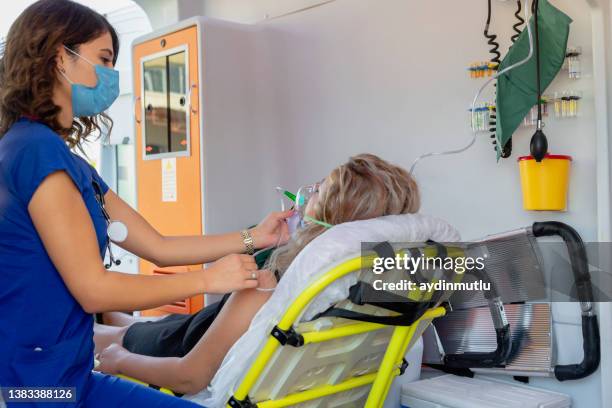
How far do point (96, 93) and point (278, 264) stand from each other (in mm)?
668

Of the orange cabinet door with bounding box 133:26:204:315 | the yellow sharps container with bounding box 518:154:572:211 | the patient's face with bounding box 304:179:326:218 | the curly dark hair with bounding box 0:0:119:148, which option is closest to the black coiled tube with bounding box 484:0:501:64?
the yellow sharps container with bounding box 518:154:572:211

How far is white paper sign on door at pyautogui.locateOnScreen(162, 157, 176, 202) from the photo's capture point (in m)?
3.52

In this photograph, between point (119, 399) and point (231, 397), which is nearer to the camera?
point (119, 399)

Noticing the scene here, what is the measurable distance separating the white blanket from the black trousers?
362 mm

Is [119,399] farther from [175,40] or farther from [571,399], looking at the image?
[175,40]

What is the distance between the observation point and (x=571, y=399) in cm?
229

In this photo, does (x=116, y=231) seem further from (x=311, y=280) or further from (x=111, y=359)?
(x=111, y=359)

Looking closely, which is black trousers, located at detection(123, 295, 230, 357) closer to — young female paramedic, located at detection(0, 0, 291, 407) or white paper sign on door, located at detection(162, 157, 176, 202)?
young female paramedic, located at detection(0, 0, 291, 407)

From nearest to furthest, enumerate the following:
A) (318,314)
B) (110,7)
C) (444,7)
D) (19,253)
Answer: (19,253) → (318,314) → (444,7) → (110,7)

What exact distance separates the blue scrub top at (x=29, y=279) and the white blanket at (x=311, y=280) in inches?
17.4

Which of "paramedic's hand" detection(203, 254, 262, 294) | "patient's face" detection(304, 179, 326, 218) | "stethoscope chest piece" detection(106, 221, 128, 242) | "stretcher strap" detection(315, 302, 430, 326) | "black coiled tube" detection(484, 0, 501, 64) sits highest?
"black coiled tube" detection(484, 0, 501, 64)

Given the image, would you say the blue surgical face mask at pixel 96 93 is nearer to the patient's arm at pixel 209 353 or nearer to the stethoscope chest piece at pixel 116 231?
the stethoscope chest piece at pixel 116 231

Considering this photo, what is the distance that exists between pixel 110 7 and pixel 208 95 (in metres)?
2.88

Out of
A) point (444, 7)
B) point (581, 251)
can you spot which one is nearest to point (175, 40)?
point (444, 7)
